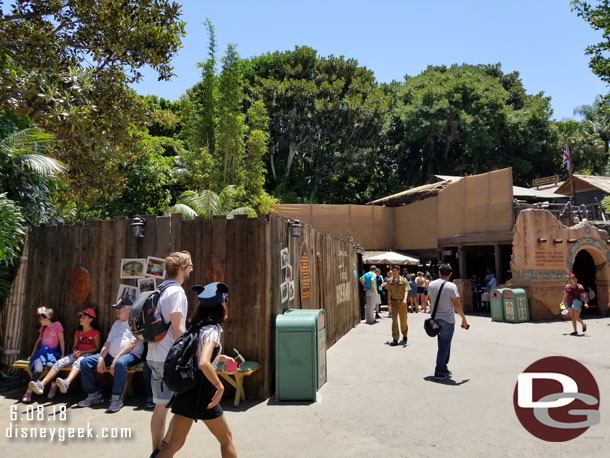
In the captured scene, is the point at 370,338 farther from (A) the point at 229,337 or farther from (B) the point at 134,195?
(B) the point at 134,195

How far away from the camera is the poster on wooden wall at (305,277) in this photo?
826 cm

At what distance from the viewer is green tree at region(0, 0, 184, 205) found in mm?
10398

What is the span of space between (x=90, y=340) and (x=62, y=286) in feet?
3.65

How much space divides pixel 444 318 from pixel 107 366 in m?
4.86

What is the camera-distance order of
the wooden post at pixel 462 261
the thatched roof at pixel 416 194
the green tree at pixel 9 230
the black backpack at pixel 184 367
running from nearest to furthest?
the black backpack at pixel 184 367, the green tree at pixel 9 230, the wooden post at pixel 462 261, the thatched roof at pixel 416 194

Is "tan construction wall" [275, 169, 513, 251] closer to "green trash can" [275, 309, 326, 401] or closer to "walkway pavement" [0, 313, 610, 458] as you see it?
"walkway pavement" [0, 313, 610, 458]

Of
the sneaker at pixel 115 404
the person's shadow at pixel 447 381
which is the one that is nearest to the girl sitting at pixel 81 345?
the sneaker at pixel 115 404

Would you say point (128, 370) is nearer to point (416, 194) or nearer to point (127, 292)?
point (127, 292)

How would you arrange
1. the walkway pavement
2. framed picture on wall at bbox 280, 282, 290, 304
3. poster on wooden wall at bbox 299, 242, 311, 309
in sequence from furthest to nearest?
1. poster on wooden wall at bbox 299, 242, 311, 309
2. framed picture on wall at bbox 280, 282, 290, 304
3. the walkway pavement

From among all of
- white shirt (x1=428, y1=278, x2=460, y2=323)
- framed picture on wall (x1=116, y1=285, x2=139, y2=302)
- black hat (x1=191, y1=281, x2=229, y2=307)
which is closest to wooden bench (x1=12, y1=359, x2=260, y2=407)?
framed picture on wall (x1=116, y1=285, x2=139, y2=302)

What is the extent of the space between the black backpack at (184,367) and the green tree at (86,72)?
8423mm

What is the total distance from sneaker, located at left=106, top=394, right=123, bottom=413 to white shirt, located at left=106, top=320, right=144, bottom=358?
0.55 m

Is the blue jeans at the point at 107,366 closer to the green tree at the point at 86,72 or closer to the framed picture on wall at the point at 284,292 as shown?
the framed picture on wall at the point at 284,292

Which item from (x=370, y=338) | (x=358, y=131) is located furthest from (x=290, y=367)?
(x=358, y=131)
